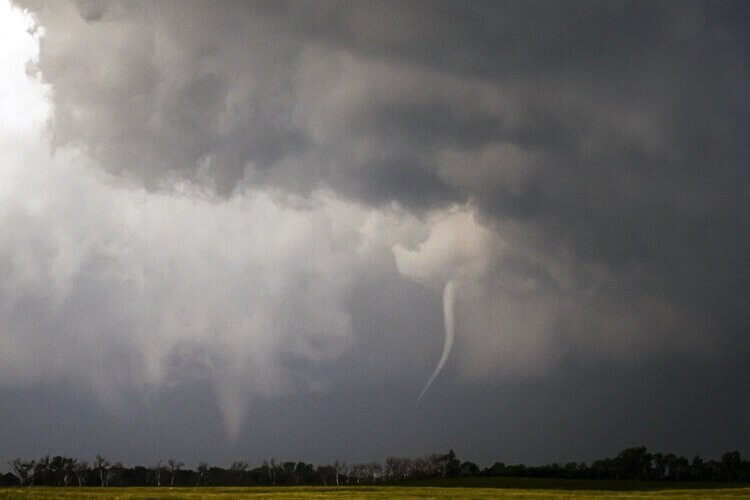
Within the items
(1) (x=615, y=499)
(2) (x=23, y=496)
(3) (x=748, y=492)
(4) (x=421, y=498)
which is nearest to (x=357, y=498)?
(4) (x=421, y=498)

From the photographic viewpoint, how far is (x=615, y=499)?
97.0 metres

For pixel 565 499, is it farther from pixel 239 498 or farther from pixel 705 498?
pixel 239 498

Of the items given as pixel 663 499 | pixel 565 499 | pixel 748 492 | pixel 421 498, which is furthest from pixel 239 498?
pixel 748 492

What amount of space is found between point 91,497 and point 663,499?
235 ft

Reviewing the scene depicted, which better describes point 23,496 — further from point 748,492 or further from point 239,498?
point 748,492

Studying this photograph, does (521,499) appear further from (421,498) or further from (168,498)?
(168,498)

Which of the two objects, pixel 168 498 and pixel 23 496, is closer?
pixel 23 496

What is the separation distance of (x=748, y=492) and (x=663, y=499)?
932 inches

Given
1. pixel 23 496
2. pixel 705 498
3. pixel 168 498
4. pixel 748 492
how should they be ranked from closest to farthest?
1. pixel 23 496
2. pixel 168 498
3. pixel 705 498
4. pixel 748 492

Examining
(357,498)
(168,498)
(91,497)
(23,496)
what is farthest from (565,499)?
(23,496)

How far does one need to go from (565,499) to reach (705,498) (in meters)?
18.4

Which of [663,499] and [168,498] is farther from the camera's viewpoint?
[663,499]

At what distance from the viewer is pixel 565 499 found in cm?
9975

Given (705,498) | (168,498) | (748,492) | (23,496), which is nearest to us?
(23,496)
